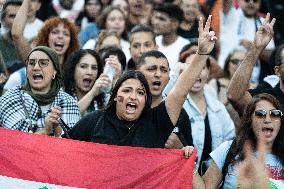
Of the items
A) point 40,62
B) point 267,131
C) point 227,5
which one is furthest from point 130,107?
point 227,5

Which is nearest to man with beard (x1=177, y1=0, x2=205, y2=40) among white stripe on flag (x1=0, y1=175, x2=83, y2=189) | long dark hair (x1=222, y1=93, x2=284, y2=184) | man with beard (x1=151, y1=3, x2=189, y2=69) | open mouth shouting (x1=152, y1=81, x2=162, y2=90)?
man with beard (x1=151, y1=3, x2=189, y2=69)

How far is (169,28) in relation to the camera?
1220cm

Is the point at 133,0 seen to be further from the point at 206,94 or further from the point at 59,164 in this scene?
the point at 59,164

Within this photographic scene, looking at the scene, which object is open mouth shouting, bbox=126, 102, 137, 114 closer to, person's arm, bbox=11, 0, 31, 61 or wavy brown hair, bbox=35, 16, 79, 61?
person's arm, bbox=11, 0, 31, 61

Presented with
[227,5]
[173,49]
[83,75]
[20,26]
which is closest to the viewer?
[83,75]

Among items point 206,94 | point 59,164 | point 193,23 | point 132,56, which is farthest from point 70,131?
point 193,23

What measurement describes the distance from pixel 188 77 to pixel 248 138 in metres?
0.67

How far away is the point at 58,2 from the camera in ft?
47.9

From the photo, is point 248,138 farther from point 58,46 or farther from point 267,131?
point 58,46

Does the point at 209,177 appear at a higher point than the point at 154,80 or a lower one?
lower

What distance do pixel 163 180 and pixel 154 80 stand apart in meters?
1.53

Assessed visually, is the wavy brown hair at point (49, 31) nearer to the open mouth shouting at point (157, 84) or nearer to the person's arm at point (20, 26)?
the person's arm at point (20, 26)

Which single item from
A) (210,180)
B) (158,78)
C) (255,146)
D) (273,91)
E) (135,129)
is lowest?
(210,180)

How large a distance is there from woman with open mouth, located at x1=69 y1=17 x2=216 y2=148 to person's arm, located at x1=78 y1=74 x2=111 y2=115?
1198mm
